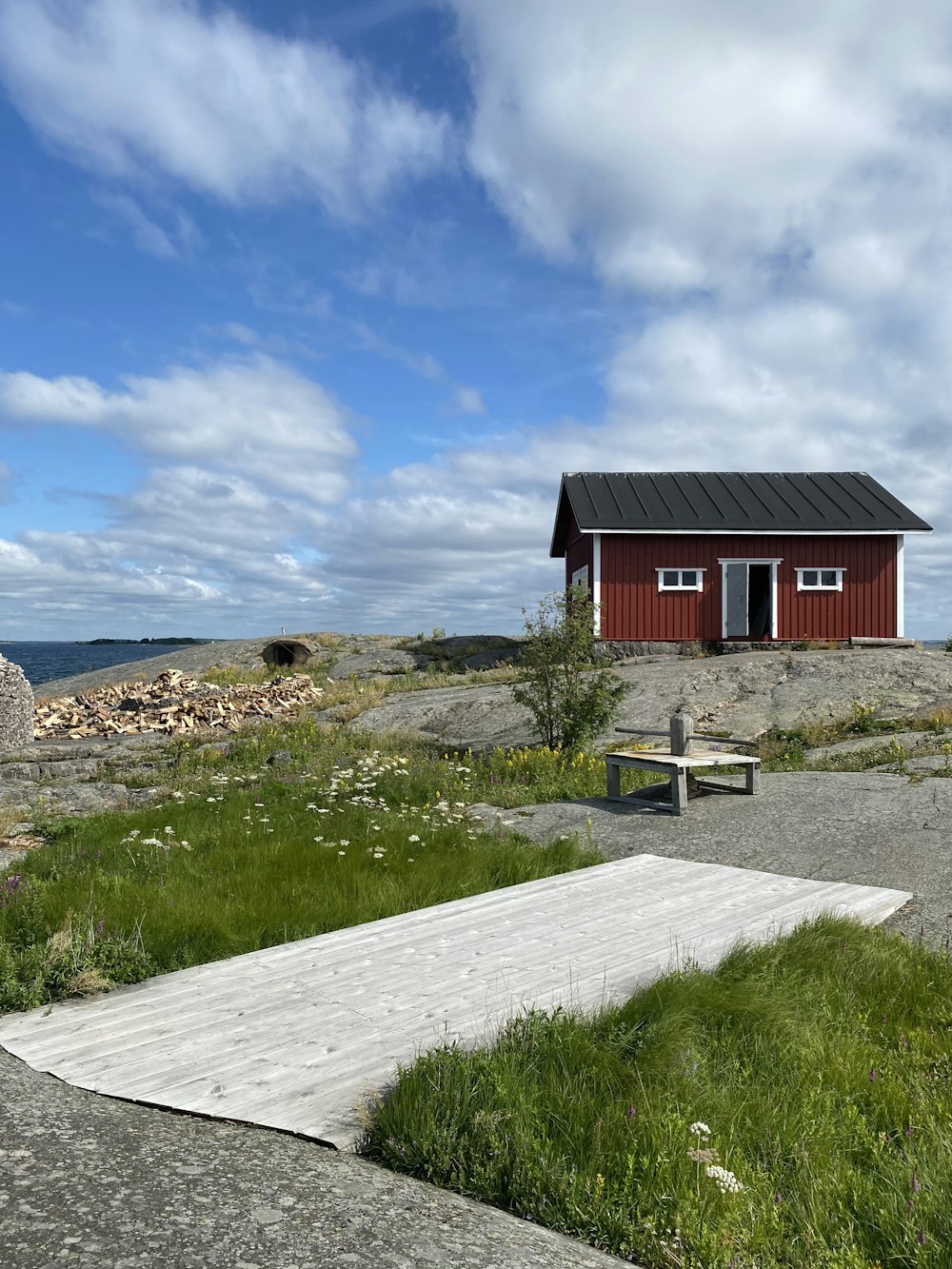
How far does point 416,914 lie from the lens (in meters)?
6.34

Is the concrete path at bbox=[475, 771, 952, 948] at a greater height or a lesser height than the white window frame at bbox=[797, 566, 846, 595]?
lesser

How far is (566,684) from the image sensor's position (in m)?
14.7

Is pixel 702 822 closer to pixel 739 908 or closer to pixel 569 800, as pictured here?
pixel 569 800

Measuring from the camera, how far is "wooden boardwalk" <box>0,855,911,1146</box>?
387 cm

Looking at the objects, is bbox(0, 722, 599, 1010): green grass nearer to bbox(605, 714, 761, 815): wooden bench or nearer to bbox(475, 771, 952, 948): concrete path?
bbox(475, 771, 952, 948): concrete path

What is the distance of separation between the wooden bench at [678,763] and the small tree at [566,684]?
2658 mm

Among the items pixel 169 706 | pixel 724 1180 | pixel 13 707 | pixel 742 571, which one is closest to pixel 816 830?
pixel 724 1180

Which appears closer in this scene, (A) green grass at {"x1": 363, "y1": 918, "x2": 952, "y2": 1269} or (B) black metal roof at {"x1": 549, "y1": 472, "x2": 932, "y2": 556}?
(A) green grass at {"x1": 363, "y1": 918, "x2": 952, "y2": 1269}

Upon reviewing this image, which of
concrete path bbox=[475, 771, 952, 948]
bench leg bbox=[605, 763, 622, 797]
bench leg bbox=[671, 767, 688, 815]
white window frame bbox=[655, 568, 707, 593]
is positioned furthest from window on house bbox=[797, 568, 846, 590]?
bench leg bbox=[671, 767, 688, 815]

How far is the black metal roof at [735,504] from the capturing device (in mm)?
28094

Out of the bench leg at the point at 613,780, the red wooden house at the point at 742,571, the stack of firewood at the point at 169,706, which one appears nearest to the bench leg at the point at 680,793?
the bench leg at the point at 613,780

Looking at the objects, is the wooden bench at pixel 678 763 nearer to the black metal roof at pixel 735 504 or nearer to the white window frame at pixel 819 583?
the black metal roof at pixel 735 504

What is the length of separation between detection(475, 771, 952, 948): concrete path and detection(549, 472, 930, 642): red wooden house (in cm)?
1648

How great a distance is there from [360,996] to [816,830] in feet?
19.8
